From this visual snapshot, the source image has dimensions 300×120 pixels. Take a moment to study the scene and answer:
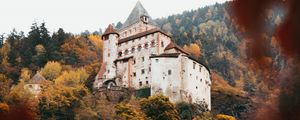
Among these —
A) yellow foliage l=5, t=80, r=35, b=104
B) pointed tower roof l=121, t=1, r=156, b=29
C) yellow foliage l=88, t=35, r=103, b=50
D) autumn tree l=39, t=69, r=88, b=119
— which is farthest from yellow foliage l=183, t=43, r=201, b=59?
yellow foliage l=5, t=80, r=35, b=104

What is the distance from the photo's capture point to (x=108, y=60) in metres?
78.2

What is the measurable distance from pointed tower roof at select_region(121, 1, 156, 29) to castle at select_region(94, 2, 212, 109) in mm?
5500

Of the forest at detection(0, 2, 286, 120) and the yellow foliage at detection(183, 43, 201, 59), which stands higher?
the yellow foliage at detection(183, 43, 201, 59)

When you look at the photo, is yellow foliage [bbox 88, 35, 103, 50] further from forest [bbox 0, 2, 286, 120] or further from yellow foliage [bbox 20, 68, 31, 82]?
yellow foliage [bbox 20, 68, 31, 82]

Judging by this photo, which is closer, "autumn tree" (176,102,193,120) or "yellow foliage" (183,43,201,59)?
"autumn tree" (176,102,193,120)

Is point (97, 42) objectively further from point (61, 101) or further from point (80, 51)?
point (61, 101)

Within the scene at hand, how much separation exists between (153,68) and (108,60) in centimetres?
822

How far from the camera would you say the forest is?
64.1 metres

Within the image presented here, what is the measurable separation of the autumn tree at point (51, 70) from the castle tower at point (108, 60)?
1831 cm

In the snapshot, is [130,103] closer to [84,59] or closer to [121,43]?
[121,43]

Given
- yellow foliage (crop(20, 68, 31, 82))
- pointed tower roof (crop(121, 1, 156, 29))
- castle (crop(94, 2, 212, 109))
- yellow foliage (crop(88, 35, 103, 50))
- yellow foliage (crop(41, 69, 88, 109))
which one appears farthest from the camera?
yellow foliage (crop(88, 35, 103, 50))

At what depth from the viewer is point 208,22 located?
7746 inches

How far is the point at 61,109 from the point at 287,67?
6500 centimetres

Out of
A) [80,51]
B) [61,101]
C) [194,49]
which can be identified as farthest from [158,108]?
[194,49]
